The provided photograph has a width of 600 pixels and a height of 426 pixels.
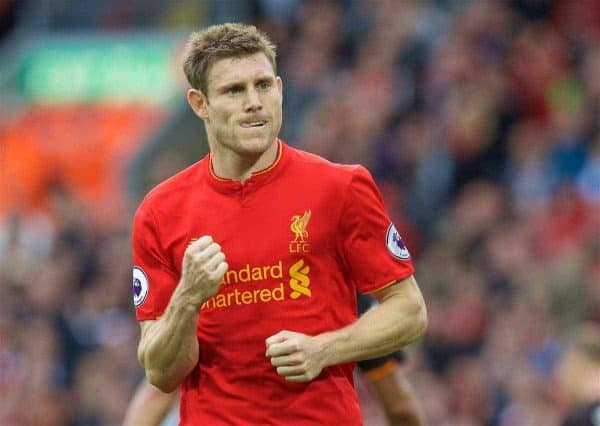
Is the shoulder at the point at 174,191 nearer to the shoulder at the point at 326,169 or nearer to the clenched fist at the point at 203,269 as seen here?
the shoulder at the point at 326,169

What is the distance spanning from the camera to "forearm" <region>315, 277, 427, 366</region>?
4926 mm

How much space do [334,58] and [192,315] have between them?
7.96 metres

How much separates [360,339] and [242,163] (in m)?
0.72

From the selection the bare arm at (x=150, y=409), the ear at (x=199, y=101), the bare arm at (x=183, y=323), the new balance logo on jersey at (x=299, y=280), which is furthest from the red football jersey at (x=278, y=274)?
the bare arm at (x=150, y=409)

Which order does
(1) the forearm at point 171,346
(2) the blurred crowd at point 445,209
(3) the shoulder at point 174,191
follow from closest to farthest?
(1) the forearm at point 171,346 < (3) the shoulder at point 174,191 < (2) the blurred crowd at point 445,209

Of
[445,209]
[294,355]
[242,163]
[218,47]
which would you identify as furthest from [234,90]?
[445,209]

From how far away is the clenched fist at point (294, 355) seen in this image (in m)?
4.82

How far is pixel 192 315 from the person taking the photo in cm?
487

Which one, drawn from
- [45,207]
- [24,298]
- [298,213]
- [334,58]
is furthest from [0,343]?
[298,213]

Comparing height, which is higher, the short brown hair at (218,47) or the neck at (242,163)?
the short brown hair at (218,47)

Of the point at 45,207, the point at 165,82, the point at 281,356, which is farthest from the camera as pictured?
the point at 165,82

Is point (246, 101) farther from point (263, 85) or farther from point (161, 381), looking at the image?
point (161, 381)

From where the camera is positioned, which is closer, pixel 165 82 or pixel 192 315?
pixel 192 315

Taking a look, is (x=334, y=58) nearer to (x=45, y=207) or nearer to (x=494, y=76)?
(x=494, y=76)
